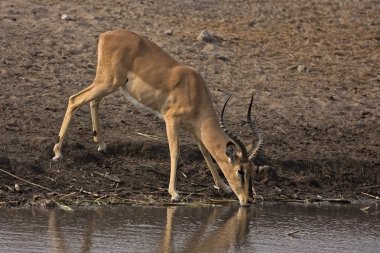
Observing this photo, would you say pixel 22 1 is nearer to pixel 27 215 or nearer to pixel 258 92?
pixel 258 92

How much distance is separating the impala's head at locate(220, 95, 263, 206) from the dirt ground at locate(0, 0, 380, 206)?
428mm

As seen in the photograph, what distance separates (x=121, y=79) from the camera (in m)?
12.2

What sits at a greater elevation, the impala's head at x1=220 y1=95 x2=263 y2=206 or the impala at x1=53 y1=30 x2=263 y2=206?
the impala at x1=53 y1=30 x2=263 y2=206

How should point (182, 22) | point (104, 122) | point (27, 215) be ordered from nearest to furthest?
point (27, 215) → point (104, 122) → point (182, 22)

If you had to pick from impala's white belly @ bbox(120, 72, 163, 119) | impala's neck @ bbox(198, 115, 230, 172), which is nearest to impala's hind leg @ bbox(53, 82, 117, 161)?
impala's white belly @ bbox(120, 72, 163, 119)

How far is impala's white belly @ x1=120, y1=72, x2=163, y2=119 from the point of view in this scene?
39.8 ft

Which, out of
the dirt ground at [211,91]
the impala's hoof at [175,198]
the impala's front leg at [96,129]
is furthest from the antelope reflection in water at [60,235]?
the impala's front leg at [96,129]

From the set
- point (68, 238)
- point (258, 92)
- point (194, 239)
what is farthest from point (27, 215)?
point (258, 92)

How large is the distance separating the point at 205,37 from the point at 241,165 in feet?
15.9

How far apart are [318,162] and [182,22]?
4466 millimetres

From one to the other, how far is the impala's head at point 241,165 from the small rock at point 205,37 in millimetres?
4572

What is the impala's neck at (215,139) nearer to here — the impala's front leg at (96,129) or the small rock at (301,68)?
the impala's front leg at (96,129)

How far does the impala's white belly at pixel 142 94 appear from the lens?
1212 centimetres

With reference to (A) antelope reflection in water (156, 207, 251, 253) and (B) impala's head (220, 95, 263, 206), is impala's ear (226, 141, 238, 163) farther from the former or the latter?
(A) antelope reflection in water (156, 207, 251, 253)
